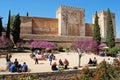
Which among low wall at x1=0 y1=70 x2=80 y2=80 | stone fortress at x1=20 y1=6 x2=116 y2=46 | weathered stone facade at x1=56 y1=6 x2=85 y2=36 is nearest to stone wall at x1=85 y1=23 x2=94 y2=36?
stone fortress at x1=20 y1=6 x2=116 y2=46

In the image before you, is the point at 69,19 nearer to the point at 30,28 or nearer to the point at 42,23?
the point at 42,23

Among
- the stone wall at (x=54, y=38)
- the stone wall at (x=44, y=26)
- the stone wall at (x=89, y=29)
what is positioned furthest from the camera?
the stone wall at (x=89, y=29)

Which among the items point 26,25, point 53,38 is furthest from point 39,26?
point 53,38

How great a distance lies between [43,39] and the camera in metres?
36.7

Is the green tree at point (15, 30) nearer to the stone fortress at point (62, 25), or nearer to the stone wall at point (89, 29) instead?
the stone fortress at point (62, 25)

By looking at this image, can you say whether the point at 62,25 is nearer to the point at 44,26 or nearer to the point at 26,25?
the point at 44,26

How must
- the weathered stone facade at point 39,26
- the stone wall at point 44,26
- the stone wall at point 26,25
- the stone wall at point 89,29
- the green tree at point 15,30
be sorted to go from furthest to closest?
1. the stone wall at point 89,29
2. the stone wall at point 44,26
3. the weathered stone facade at point 39,26
4. the stone wall at point 26,25
5. the green tree at point 15,30

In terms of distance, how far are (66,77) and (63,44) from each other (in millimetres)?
22873

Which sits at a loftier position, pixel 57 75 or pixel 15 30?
pixel 15 30

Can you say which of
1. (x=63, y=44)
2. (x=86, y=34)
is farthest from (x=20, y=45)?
(x=86, y=34)

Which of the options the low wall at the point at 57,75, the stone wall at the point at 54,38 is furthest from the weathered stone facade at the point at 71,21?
the low wall at the point at 57,75

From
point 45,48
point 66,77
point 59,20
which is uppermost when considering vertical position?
point 59,20

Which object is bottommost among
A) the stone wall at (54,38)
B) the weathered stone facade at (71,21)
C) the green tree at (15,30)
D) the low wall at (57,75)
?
the low wall at (57,75)

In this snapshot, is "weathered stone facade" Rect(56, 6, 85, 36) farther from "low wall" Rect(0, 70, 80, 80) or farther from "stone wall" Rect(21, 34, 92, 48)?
"low wall" Rect(0, 70, 80, 80)
